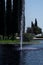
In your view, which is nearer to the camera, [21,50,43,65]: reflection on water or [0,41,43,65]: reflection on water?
[21,50,43,65]: reflection on water

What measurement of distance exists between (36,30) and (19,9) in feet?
105

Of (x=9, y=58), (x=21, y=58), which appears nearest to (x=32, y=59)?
(x=21, y=58)

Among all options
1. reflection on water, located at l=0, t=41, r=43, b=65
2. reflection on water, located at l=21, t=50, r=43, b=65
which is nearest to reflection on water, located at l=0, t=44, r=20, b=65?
reflection on water, located at l=0, t=41, r=43, b=65

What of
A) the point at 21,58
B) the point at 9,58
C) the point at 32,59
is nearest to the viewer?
the point at 32,59

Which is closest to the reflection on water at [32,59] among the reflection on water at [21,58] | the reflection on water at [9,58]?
the reflection on water at [21,58]

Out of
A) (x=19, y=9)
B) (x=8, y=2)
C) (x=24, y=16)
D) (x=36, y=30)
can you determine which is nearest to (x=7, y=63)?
(x=24, y=16)

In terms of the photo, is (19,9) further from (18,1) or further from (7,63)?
(7,63)

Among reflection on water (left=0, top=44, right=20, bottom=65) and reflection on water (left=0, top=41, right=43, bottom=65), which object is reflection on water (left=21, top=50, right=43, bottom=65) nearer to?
reflection on water (left=0, top=41, right=43, bottom=65)

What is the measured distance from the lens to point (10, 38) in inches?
1647

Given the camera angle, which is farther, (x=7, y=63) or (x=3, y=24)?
(x=3, y=24)

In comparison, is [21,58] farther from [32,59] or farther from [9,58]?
[32,59]

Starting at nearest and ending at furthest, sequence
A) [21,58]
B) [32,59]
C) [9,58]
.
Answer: [32,59] → [21,58] → [9,58]

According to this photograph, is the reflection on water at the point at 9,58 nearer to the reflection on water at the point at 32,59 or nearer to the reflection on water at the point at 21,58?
the reflection on water at the point at 21,58

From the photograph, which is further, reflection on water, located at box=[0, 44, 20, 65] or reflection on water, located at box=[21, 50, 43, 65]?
reflection on water, located at box=[0, 44, 20, 65]
